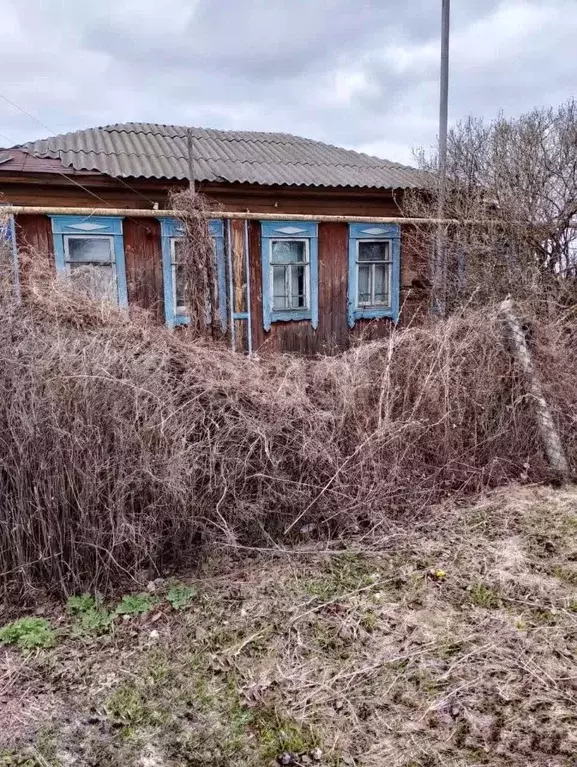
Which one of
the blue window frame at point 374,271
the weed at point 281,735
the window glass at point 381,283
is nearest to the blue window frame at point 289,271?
the blue window frame at point 374,271

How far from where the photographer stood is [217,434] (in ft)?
11.1

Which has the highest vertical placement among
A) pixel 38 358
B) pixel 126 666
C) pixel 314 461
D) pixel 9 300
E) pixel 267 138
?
pixel 267 138

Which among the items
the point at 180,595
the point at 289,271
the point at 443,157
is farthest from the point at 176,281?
the point at 180,595

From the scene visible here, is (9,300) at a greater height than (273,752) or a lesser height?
greater

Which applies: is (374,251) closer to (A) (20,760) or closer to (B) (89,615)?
(B) (89,615)

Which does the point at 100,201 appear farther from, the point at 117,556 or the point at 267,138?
the point at 117,556

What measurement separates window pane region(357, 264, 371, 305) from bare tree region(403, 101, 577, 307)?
1.59 m

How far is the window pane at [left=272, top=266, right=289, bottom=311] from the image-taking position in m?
8.32

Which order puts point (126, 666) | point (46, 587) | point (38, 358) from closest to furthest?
1. point (126, 666)
2. point (46, 587)
3. point (38, 358)

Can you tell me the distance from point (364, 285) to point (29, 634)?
740 centimetres

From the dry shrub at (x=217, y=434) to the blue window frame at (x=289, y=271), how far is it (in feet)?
12.5

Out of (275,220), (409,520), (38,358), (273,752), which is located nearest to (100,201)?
(275,220)

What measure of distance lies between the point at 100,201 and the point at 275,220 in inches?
101

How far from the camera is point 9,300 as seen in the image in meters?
3.43
